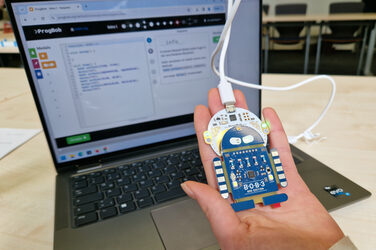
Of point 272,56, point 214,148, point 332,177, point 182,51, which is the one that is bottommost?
point 272,56

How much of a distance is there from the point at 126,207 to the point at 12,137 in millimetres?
540

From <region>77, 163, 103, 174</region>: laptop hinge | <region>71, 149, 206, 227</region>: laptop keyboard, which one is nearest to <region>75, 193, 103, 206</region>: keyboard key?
<region>71, 149, 206, 227</region>: laptop keyboard

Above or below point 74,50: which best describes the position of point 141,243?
below

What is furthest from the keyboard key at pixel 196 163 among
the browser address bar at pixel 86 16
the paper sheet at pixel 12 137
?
the paper sheet at pixel 12 137

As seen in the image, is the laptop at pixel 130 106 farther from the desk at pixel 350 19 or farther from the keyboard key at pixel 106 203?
the desk at pixel 350 19

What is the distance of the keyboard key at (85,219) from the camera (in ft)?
1.54

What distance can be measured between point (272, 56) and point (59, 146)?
4.68 meters

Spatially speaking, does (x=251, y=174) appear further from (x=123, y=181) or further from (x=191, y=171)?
(x=123, y=181)

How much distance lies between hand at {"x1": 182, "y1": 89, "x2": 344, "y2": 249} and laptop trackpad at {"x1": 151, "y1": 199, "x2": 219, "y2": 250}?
0.05 meters

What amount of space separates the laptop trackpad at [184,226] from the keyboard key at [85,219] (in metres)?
0.11

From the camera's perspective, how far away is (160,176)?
0.57 m

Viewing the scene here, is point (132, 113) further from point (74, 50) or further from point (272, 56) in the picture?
point (272, 56)

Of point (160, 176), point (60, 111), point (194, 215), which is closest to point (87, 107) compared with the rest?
point (60, 111)

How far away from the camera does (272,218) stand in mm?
452
